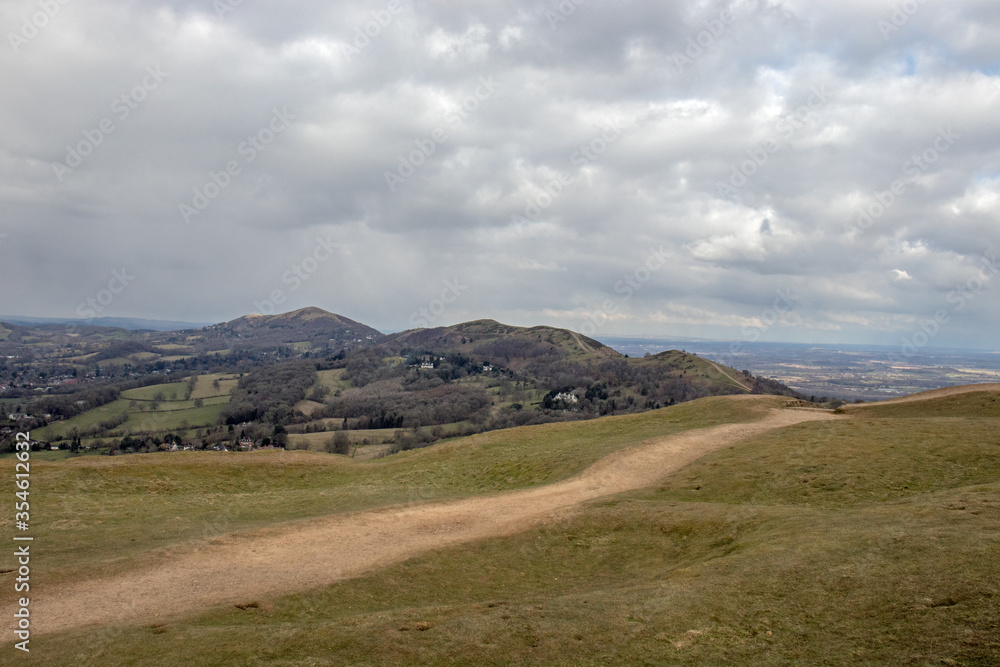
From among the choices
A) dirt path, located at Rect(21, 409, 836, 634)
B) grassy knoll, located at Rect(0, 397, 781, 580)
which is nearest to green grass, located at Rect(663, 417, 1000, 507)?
dirt path, located at Rect(21, 409, 836, 634)

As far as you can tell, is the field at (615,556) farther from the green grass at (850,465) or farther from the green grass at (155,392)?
the green grass at (155,392)

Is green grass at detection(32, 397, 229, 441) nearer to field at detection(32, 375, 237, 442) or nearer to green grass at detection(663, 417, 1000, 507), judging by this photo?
field at detection(32, 375, 237, 442)

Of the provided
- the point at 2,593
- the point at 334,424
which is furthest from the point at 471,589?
the point at 334,424

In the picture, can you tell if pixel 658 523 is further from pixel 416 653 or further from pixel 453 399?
pixel 453 399

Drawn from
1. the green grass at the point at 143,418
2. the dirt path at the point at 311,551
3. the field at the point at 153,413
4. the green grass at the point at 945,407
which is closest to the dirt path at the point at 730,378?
the green grass at the point at 945,407

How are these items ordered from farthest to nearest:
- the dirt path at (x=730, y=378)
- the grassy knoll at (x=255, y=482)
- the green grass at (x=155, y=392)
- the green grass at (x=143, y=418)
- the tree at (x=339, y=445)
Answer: the green grass at (x=155, y=392), the dirt path at (x=730, y=378), the green grass at (x=143, y=418), the tree at (x=339, y=445), the grassy knoll at (x=255, y=482)

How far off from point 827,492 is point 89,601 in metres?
30.7

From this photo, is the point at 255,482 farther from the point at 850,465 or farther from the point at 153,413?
the point at 153,413

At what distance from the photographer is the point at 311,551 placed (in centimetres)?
2233

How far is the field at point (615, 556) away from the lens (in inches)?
498

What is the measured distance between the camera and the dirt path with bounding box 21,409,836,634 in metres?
17.3

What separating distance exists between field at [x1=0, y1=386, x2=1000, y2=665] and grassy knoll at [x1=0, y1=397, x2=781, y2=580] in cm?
20

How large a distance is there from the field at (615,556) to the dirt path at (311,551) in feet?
1.84

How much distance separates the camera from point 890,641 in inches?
448
